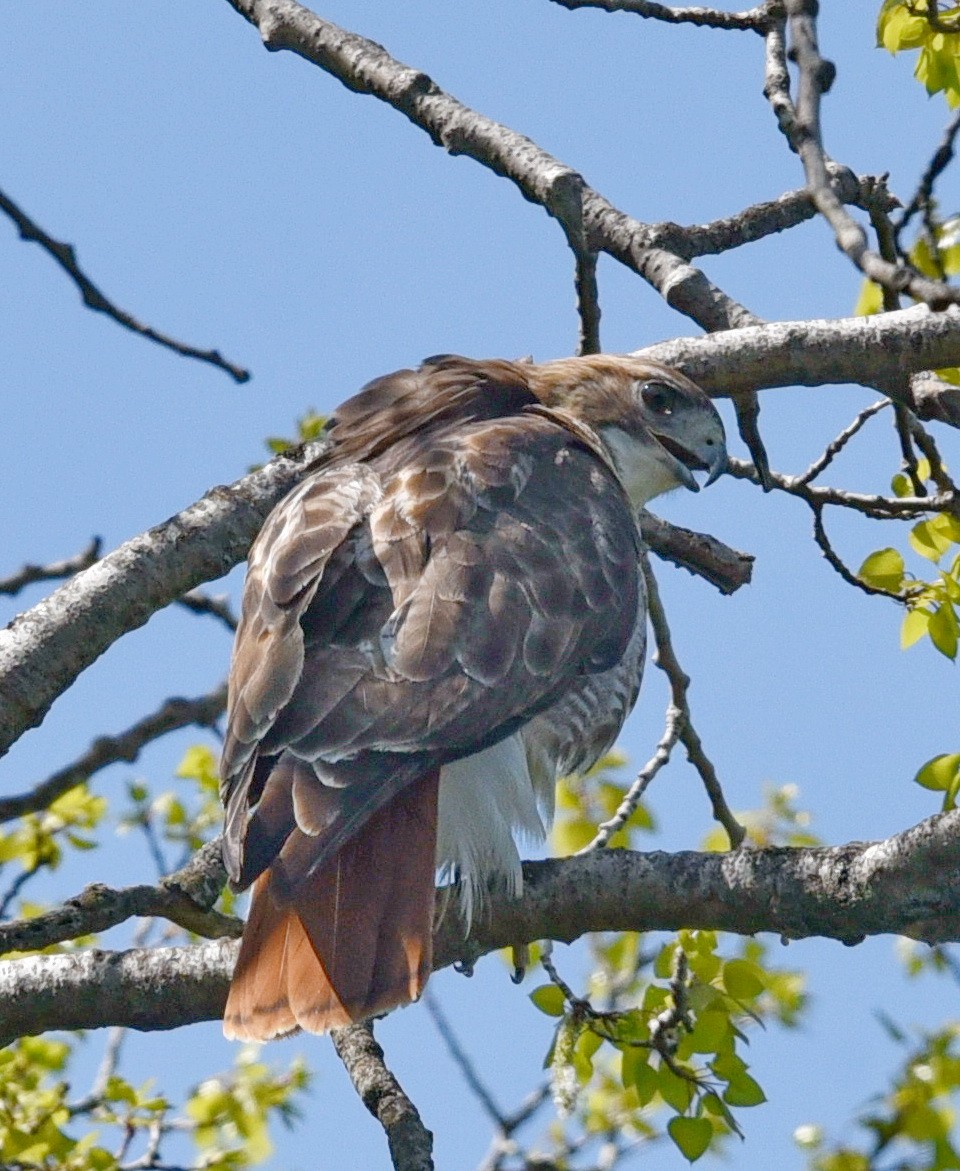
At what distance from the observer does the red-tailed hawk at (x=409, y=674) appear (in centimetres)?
308

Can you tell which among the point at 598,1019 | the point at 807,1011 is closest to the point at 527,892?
the point at 598,1019

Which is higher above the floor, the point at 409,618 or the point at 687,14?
the point at 687,14

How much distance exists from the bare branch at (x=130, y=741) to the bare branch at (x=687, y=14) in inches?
79.0

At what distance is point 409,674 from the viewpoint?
331 centimetres

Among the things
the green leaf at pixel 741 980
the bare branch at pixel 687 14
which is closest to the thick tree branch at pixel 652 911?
the green leaf at pixel 741 980

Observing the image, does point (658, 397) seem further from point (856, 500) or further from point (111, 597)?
point (111, 597)

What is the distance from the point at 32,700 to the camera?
3.27 metres

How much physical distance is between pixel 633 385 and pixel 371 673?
1.45 m

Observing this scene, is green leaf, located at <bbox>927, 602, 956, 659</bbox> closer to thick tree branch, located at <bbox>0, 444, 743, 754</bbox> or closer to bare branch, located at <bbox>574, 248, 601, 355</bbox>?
bare branch, located at <bbox>574, 248, 601, 355</bbox>

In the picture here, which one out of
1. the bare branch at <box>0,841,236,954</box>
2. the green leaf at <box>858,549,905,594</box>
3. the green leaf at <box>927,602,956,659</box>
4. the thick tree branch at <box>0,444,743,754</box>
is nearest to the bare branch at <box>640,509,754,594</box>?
the green leaf at <box>858,549,905,594</box>

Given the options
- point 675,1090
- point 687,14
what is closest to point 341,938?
point 675,1090

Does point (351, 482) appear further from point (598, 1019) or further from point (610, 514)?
point (598, 1019)

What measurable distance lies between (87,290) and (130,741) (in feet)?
4.41

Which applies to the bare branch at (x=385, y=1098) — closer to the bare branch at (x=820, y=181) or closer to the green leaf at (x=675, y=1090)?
the green leaf at (x=675, y=1090)
